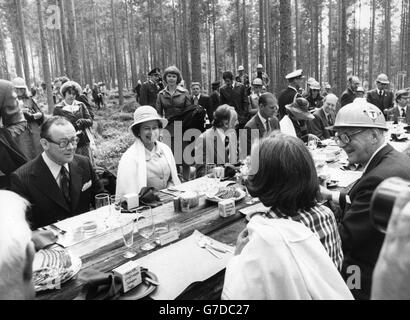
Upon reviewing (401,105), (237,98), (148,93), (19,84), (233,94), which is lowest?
(401,105)

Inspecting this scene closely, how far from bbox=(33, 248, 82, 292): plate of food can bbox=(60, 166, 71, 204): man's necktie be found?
39.6 inches

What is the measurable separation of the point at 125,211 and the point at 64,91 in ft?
12.6

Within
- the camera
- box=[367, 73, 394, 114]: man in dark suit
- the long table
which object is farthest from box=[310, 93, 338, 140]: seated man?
the camera

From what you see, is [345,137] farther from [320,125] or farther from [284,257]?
[320,125]

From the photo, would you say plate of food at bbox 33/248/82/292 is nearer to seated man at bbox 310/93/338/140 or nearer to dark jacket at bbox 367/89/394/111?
seated man at bbox 310/93/338/140

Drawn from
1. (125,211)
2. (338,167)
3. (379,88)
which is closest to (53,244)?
(125,211)

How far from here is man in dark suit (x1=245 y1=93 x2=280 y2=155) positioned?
4.89m

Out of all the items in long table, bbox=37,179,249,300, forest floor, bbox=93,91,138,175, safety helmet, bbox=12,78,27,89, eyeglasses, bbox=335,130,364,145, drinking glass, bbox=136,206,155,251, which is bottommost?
forest floor, bbox=93,91,138,175

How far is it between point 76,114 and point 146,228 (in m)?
4.07

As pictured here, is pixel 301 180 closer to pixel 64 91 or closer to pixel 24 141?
pixel 24 141

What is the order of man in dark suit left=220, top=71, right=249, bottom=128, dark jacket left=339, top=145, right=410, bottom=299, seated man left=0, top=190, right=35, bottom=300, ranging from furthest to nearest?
man in dark suit left=220, top=71, right=249, bottom=128 < dark jacket left=339, top=145, right=410, bottom=299 < seated man left=0, top=190, right=35, bottom=300

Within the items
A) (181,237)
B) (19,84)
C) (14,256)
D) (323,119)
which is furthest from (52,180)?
(323,119)

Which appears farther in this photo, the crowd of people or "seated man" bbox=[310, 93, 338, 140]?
"seated man" bbox=[310, 93, 338, 140]

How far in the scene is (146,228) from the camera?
2.26 meters
